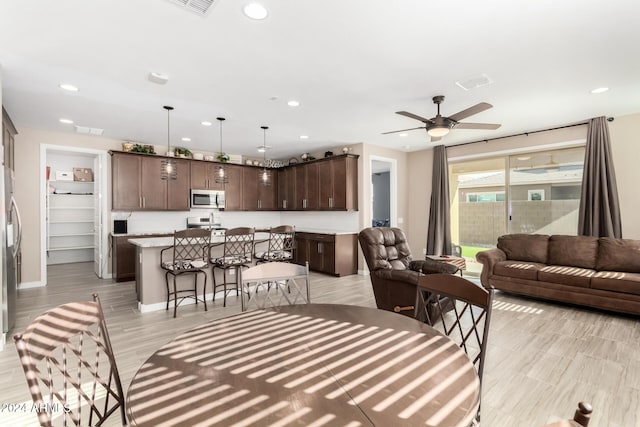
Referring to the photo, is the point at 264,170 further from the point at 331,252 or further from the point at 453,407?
the point at 453,407

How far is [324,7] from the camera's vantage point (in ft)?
6.98

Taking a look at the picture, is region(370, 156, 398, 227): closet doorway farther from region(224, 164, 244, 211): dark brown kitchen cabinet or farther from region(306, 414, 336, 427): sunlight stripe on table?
region(306, 414, 336, 427): sunlight stripe on table

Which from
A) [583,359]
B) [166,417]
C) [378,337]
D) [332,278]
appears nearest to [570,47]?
[583,359]

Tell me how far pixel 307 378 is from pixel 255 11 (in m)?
2.28

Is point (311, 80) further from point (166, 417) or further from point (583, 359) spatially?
point (583, 359)

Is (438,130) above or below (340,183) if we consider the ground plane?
above

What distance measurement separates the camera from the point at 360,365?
1.21 meters

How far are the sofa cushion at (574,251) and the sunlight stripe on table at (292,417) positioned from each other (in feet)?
16.5

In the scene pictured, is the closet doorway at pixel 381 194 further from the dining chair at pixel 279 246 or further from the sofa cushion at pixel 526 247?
the dining chair at pixel 279 246

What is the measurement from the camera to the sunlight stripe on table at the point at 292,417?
87 centimetres

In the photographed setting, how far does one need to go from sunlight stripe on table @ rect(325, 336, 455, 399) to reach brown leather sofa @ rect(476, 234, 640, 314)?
377 centimetres

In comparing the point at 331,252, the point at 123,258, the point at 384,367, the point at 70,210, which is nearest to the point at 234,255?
the point at 331,252

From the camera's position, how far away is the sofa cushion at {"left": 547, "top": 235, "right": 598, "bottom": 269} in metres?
4.34

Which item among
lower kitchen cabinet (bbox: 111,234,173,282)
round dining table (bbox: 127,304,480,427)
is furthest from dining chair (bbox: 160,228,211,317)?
round dining table (bbox: 127,304,480,427)
